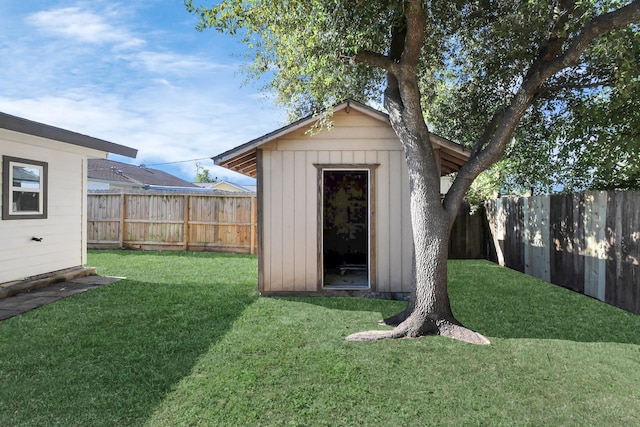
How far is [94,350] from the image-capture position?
345 centimetres

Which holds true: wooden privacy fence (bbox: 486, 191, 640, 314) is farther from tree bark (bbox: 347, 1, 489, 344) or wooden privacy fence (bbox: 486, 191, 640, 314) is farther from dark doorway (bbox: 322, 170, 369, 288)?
dark doorway (bbox: 322, 170, 369, 288)

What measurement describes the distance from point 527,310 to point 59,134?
23.7ft

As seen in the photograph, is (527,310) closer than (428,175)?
No

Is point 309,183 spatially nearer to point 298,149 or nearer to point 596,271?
point 298,149

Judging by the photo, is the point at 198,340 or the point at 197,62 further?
the point at 197,62

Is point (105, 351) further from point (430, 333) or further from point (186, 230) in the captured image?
point (186, 230)

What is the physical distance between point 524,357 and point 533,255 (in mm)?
4688

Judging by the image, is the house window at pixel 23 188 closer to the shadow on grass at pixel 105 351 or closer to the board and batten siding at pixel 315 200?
the shadow on grass at pixel 105 351

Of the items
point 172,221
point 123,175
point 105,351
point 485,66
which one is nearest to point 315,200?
point 105,351

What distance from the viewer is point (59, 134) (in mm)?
5941

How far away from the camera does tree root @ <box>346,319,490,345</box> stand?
381cm

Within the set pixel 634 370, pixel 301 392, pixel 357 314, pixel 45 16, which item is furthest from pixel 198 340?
pixel 45 16

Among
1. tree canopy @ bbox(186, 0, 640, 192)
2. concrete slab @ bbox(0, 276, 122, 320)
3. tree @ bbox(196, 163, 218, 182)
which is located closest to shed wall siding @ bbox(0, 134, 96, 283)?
concrete slab @ bbox(0, 276, 122, 320)

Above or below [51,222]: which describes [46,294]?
below
